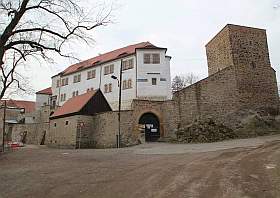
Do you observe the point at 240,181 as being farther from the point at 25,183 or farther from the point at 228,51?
the point at 228,51

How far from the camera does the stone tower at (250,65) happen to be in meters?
25.5

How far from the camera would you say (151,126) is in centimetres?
2981

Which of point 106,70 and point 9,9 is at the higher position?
point 106,70

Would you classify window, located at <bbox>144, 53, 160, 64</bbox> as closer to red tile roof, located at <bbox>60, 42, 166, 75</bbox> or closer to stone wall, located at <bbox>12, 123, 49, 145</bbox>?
red tile roof, located at <bbox>60, 42, 166, 75</bbox>

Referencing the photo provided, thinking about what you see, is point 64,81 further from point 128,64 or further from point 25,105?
point 25,105

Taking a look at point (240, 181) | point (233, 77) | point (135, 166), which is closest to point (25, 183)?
point (135, 166)

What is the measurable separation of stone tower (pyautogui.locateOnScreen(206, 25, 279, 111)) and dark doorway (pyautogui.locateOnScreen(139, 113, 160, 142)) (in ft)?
27.8

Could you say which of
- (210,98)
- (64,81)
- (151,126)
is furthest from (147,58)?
(64,81)

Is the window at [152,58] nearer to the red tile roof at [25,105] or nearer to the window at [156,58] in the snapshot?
the window at [156,58]

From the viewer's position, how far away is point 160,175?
9.82 m

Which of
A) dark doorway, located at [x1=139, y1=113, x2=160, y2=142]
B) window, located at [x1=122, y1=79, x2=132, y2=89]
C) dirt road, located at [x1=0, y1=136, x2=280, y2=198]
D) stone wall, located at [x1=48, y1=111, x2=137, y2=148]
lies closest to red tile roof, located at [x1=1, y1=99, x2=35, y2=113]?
window, located at [x1=122, y1=79, x2=132, y2=89]

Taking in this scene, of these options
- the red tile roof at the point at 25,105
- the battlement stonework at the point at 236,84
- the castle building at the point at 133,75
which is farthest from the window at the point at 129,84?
the red tile roof at the point at 25,105

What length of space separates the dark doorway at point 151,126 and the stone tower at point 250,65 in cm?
848

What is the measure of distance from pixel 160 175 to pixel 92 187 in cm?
231
